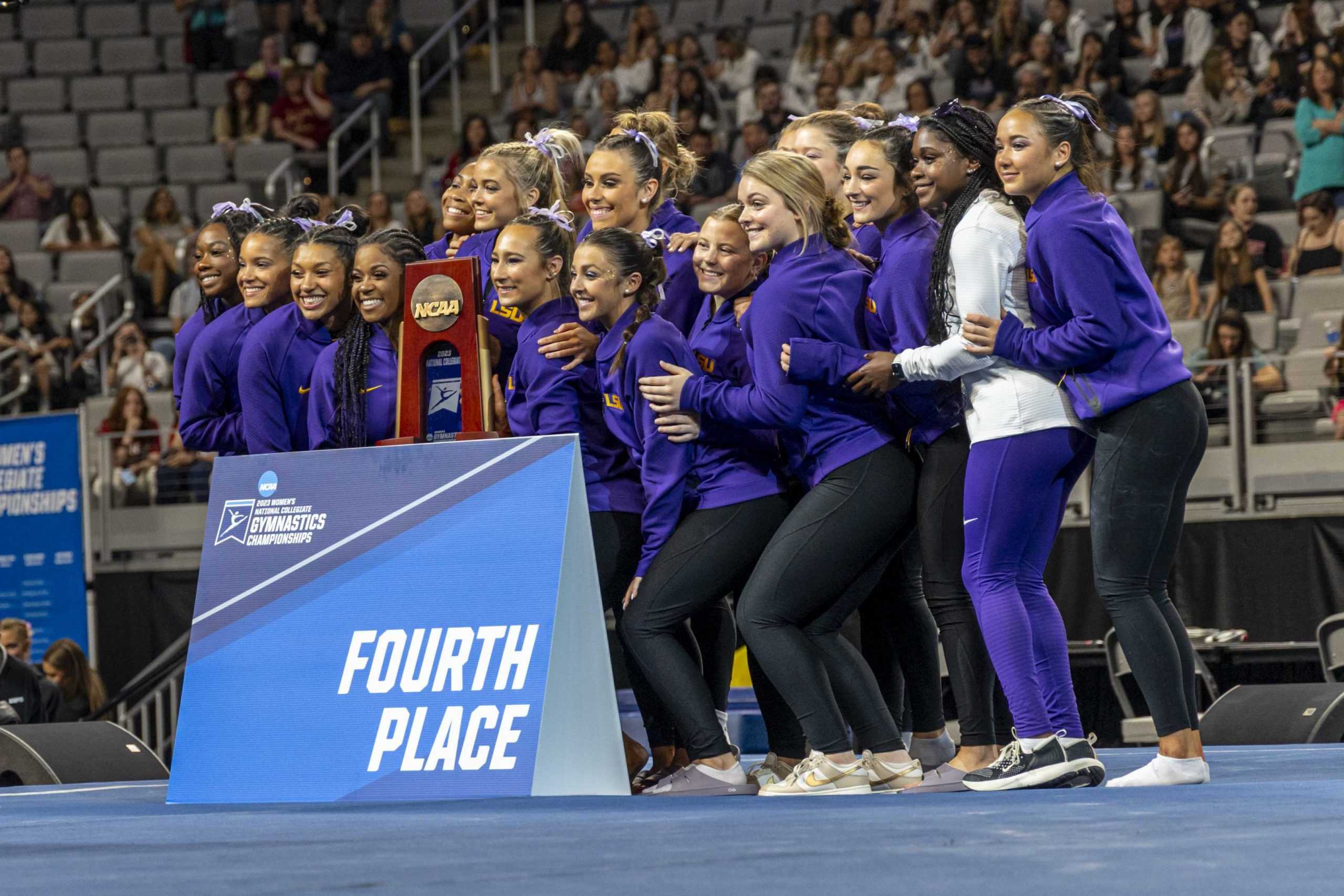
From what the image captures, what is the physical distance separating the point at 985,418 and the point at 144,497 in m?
7.52

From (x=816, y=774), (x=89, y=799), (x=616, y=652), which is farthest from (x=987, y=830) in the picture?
(x=616, y=652)

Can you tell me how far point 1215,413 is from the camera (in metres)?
8.67

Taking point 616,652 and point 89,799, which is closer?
point 89,799

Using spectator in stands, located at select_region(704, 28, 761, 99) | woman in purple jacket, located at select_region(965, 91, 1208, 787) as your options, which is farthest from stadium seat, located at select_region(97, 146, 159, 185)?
woman in purple jacket, located at select_region(965, 91, 1208, 787)

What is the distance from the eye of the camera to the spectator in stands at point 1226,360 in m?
8.38

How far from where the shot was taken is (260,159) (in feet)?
46.1

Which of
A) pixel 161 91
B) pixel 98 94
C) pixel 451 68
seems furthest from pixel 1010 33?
pixel 98 94

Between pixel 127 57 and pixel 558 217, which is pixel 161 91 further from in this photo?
pixel 558 217

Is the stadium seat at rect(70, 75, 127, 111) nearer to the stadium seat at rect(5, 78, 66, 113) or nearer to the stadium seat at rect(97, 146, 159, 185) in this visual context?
the stadium seat at rect(5, 78, 66, 113)

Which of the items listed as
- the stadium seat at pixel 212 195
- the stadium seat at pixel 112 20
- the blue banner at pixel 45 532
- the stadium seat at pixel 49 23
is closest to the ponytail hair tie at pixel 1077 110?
the blue banner at pixel 45 532

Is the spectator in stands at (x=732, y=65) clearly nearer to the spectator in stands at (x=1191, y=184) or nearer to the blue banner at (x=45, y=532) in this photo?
the spectator in stands at (x=1191, y=184)

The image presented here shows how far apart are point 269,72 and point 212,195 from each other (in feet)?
4.96

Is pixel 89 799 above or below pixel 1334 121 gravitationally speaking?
below

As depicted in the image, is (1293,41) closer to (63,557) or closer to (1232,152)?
(1232,152)
